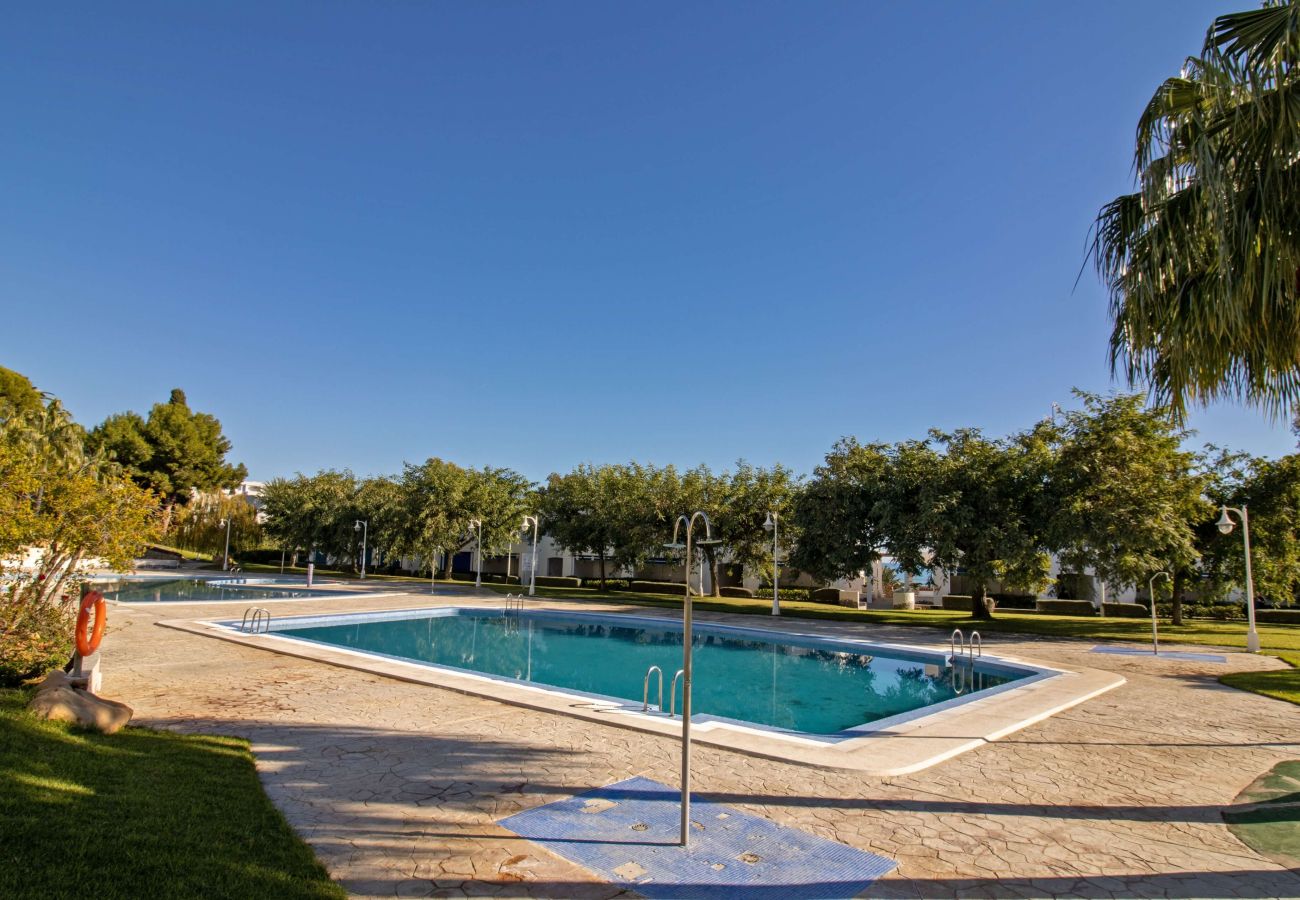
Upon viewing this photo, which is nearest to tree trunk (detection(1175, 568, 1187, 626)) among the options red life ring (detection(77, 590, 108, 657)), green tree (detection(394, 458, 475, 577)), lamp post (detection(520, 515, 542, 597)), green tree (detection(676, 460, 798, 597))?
green tree (detection(676, 460, 798, 597))

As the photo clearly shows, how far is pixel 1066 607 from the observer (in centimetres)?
3322

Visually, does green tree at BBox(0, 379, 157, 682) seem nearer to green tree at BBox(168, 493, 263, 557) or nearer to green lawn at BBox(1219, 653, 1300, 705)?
green lawn at BBox(1219, 653, 1300, 705)

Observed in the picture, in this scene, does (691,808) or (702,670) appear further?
(702,670)

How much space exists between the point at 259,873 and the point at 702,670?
12.7 meters

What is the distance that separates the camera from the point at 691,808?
5.15m

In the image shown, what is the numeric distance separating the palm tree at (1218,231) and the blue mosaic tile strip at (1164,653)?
1162 centimetres

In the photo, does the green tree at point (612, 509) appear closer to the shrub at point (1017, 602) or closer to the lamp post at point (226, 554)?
the shrub at point (1017, 602)

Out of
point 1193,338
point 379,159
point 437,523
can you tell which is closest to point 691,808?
point 1193,338

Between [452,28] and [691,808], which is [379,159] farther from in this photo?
[691,808]

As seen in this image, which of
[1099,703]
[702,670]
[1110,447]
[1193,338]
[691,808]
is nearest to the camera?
[691,808]

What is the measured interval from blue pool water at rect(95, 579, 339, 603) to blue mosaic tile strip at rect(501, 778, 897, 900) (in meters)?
23.8

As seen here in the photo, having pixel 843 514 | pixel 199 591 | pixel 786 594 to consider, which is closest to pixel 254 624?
pixel 199 591

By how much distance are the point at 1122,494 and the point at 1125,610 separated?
15.4 metres

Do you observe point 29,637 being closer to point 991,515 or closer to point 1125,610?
point 991,515
